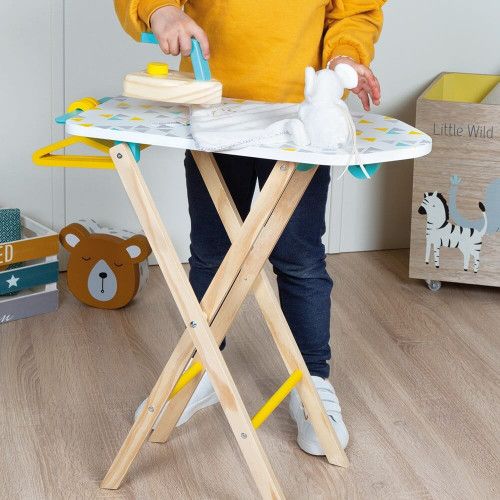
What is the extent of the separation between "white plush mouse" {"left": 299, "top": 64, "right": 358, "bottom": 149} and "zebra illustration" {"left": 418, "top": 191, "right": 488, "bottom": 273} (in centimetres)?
Answer: 94

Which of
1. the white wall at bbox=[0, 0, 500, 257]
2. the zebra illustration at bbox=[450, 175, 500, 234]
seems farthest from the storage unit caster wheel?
the white wall at bbox=[0, 0, 500, 257]

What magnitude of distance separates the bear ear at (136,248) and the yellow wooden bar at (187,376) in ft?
1.94

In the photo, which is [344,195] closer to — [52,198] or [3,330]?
[52,198]

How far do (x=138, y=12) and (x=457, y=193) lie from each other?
1011 mm

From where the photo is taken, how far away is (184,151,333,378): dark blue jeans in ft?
4.84

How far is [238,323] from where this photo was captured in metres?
1.96

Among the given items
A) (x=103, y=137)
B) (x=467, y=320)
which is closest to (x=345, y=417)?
(x=467, y=320)

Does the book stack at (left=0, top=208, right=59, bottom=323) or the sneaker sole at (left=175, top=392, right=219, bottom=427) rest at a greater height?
the book stack at (left=0, top=208, right=59, bottom=323)

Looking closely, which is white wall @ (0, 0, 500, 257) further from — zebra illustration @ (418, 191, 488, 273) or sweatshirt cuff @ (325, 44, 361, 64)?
sweatshirt cuff @ (325, 44, 361, 64)

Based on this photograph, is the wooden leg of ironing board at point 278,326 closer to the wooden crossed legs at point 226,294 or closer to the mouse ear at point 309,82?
the wooden crossed legs at point 226,294

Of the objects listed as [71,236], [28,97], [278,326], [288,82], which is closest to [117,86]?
[28,97]

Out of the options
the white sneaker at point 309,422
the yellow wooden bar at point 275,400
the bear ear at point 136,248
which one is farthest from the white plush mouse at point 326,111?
the bear ear at point 136,248

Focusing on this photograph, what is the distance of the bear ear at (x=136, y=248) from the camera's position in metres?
1.99

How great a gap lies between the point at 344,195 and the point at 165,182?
43cm
